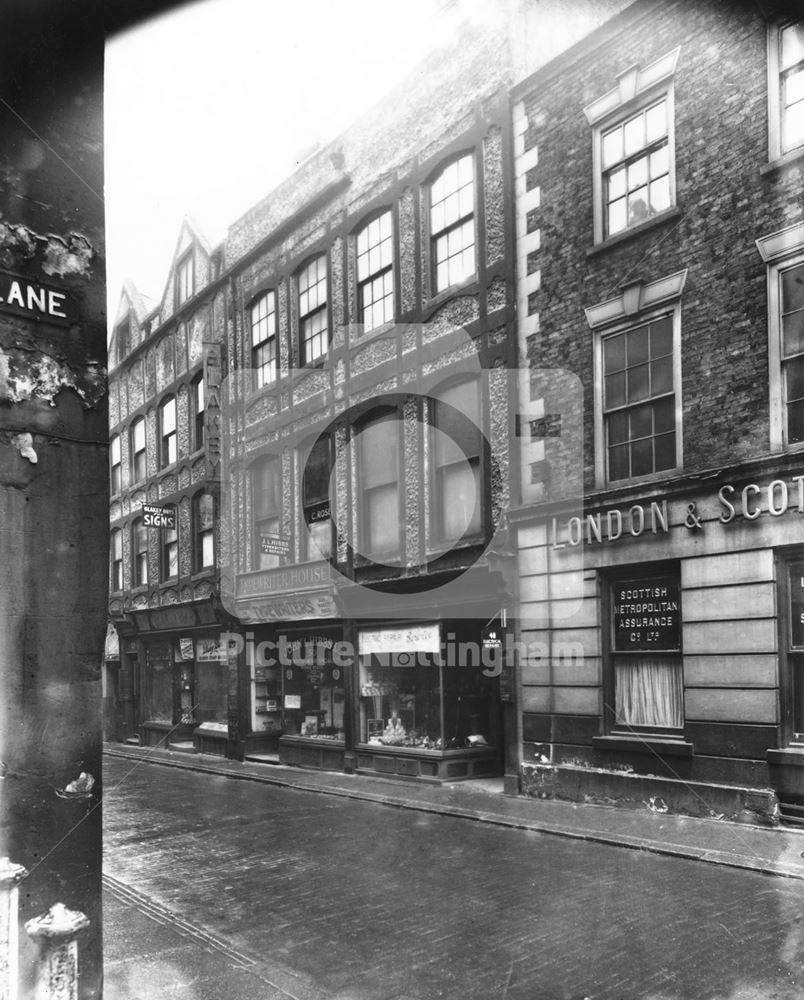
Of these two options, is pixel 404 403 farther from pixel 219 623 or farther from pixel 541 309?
pixel 219 623

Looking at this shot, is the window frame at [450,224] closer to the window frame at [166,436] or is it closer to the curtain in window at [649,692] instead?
the curtain in window at [649,692]

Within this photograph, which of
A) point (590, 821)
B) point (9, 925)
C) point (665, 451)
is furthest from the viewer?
point (665, 451)

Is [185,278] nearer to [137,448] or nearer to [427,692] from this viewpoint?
[137,448]

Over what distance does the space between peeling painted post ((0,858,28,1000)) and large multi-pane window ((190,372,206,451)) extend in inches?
807

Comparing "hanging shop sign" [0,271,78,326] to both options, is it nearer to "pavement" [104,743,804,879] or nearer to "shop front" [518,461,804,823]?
"pavement" [104,743,804,879]

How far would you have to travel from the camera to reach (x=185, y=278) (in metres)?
24.3

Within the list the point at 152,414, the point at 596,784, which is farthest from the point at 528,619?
the point at 152,414

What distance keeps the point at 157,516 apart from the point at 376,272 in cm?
915

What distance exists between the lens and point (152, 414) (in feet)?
83.9

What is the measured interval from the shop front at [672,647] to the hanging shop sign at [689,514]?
2 cm

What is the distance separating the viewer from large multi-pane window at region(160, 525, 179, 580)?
24031 millimetres

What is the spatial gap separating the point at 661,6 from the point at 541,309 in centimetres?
414

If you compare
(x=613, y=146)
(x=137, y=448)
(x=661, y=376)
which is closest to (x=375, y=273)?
(x=613, y=146)

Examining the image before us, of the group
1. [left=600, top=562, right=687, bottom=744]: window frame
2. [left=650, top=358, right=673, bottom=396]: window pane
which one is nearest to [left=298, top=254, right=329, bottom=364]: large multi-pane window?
[left=650, top=358, right=673, bottom=396]: window pane
